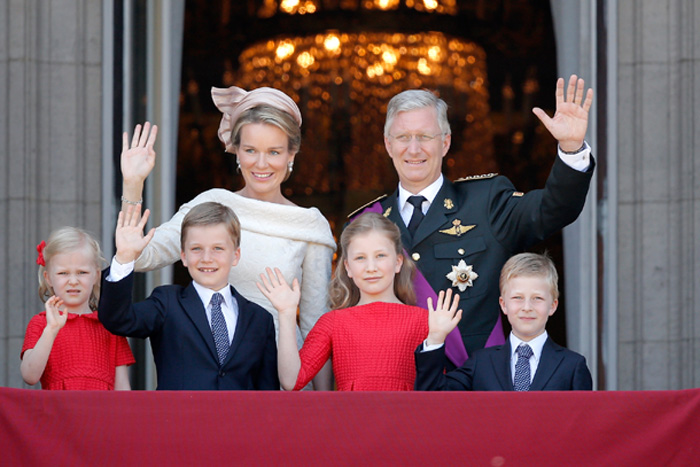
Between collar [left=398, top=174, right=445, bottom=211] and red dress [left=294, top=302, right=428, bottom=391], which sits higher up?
collar [left=398, top=174, right=445, bottom=211]

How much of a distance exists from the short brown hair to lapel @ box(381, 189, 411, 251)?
575 millimetres

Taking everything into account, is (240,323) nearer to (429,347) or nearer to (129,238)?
(129,238)

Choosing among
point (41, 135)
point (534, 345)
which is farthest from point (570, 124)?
point (41, 135)

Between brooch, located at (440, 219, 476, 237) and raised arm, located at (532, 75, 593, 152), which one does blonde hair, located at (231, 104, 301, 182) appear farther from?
raised arm, located at (532, 75, 593, 152)

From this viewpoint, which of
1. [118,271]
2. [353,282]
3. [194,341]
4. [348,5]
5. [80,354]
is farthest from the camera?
[348,5]

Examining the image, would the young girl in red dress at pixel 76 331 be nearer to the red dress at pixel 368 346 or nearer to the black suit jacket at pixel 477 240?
the red dress at pixel 368 346

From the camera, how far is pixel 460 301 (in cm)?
344

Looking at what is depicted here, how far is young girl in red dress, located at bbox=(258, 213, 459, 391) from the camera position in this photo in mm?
3100

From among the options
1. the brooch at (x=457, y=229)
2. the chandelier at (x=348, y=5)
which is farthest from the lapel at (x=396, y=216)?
the chandelier at (x=348, y=5)

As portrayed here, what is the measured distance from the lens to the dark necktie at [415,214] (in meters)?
3.54

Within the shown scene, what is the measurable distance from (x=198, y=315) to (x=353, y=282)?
52 centimetres

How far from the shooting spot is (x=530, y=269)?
10.4ft

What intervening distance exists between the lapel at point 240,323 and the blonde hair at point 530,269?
758mm

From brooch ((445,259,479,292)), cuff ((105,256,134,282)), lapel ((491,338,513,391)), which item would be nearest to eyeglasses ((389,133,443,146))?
brooch ((445,259,479,292))
